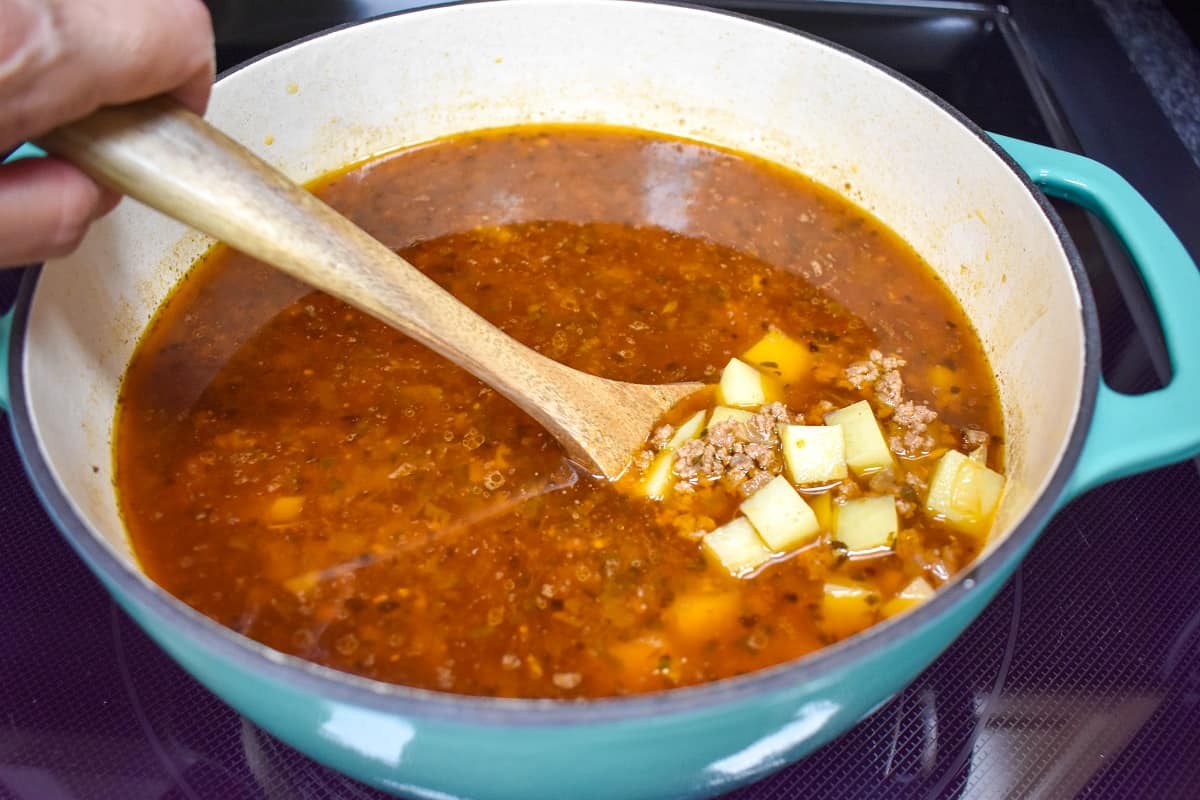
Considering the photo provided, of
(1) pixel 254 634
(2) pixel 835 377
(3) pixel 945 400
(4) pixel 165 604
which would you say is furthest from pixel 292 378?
(3) pixel 945 400

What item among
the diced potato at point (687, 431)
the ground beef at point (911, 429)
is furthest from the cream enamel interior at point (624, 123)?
the diced potato at point (687, 431)

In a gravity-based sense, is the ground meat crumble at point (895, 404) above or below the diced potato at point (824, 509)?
above

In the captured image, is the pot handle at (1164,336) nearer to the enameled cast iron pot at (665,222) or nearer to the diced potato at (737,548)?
the enameled cast iron pot at (665,222)

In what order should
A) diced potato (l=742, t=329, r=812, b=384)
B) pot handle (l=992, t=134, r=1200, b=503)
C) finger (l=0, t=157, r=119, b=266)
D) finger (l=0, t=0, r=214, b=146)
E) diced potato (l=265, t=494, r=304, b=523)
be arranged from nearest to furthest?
finger (l=0, t=0, r=214, b=146)
finger (l=0, t=157, r=119, b=266)
pot handle (l=992, t=134, r=1200, b=503)
diced potato (l=265, t=494, r=304, b=523)
diced potato (l=742, t=329, r=812, b=384)

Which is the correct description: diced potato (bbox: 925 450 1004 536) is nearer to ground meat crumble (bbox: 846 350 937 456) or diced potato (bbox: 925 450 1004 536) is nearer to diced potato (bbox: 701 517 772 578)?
ground meat crumble (bbox: 846 350 937 456)

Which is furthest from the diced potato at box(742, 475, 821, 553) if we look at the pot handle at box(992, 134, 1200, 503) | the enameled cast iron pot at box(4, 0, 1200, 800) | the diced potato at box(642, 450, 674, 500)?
the pot handle at box(992, 134, 1200, 503)

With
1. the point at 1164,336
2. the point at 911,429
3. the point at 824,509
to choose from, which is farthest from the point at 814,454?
the point at 1164,336

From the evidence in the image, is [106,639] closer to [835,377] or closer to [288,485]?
[288,485]
